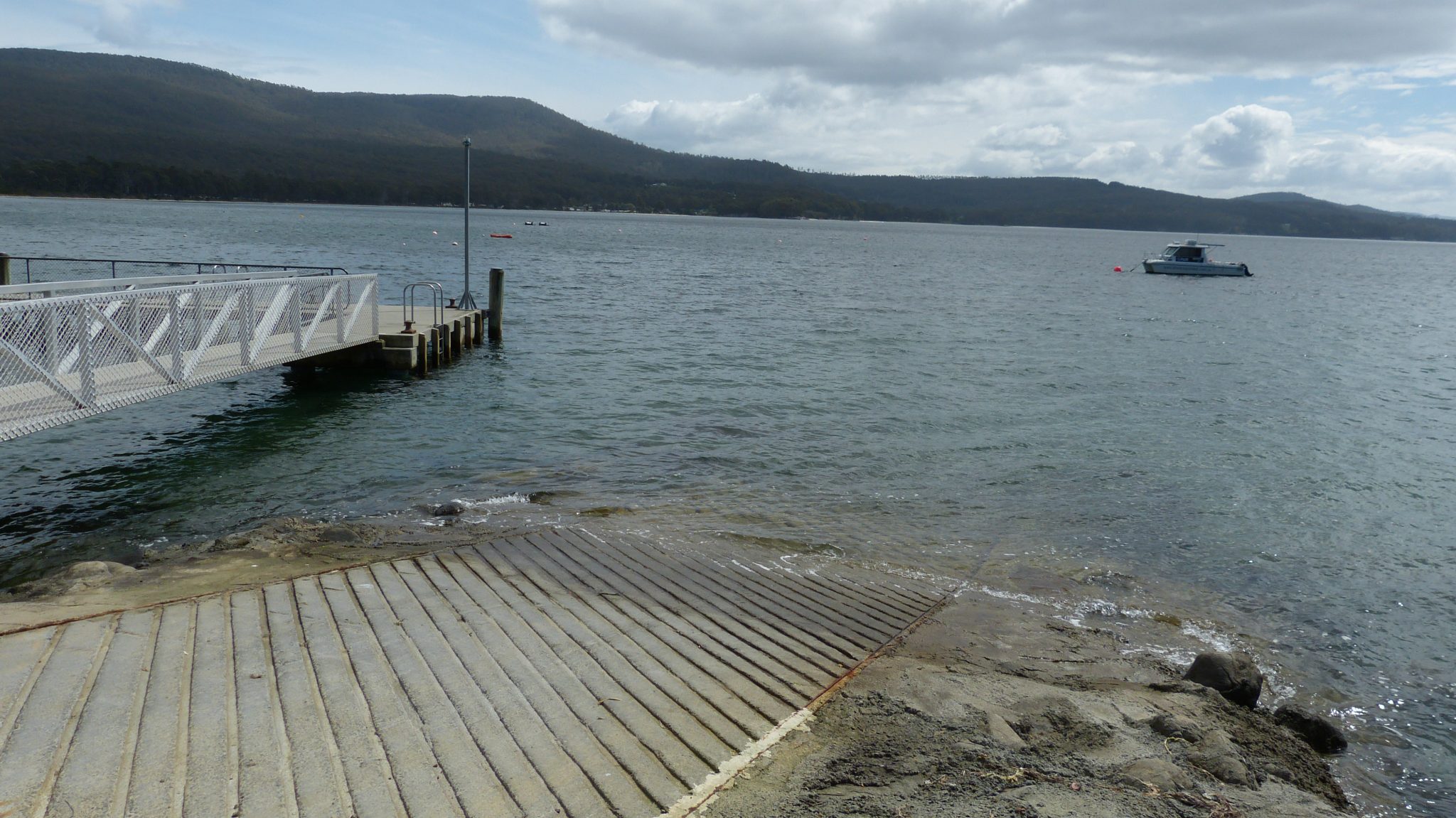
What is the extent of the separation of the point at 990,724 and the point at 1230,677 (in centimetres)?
283

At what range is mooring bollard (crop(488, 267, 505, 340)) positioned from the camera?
28703 millimetres

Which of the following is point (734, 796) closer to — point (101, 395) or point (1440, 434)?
point (101, 395)

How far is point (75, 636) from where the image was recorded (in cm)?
575

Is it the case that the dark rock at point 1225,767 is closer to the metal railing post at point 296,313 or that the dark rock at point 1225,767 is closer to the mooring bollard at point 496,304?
the metal railing post at point 296,313

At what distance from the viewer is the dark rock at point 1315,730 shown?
7.49 metres

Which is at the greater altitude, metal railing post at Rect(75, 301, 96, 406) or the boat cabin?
the boat cabin

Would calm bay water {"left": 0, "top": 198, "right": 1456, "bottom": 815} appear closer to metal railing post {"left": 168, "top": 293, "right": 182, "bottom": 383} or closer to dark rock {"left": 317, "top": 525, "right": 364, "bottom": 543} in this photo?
dark rock {"left": 317, "top": 525, "right": 364, "bottom": 543}

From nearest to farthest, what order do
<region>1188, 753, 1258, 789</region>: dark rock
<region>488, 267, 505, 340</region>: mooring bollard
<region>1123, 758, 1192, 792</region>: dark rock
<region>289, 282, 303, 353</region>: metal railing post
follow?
<region>1123, 758, 1192, 792</region>: dark rock → <region>1188, 753, 1258, 789</region>: dark rock → <region>289, 282, 303, 353</region>: metal railing post → <region>488, 267, 505, 340</region>: mooring bollard

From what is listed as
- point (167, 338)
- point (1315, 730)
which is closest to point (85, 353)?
point (167, 338)

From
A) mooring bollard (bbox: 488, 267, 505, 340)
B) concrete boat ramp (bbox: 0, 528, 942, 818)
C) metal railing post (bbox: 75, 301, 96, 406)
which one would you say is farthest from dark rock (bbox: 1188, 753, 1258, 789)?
mooring bollard (bbox: 488, 267, 505, 340)

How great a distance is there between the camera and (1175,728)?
6801 millimetres

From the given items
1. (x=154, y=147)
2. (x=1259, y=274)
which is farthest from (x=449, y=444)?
(x=154, y=147)

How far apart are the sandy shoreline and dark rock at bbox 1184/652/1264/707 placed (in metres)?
0.21

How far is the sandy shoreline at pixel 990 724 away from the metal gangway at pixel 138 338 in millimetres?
2767
